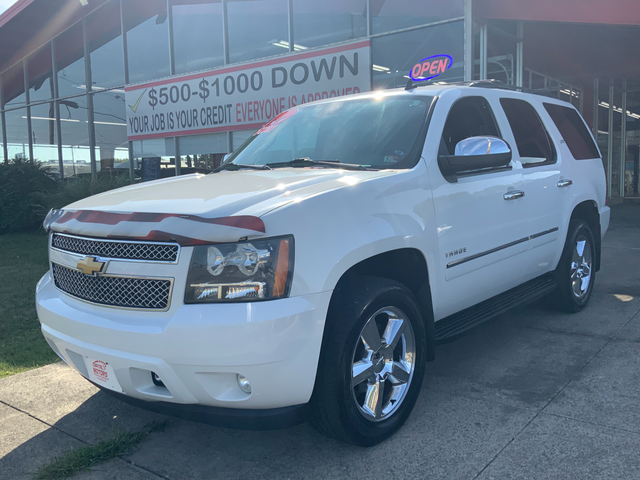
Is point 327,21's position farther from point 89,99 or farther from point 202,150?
point 89,99

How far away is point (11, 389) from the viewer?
3.90m

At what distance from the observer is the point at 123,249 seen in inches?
103

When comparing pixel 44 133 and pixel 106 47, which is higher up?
pixel 106 47

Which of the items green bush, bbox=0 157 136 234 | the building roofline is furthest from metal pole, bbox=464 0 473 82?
the building roofline

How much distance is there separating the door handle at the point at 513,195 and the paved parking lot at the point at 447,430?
1164mm

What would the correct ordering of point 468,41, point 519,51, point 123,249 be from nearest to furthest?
point 123,249 < point 468,41 < point 519,51

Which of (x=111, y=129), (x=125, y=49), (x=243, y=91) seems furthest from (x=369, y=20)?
(x=111, y=129)

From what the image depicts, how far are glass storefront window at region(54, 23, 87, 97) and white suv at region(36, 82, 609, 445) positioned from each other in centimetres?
1519

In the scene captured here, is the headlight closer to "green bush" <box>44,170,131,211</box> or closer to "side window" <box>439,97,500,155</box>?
"side window" <box>439,97,500,155</box>

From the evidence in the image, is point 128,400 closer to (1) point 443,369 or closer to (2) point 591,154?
(1) point 443,369

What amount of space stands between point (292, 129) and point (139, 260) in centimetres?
208

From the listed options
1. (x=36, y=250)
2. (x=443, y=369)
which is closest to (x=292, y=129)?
(x=443, y=369)

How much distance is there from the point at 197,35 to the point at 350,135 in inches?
434

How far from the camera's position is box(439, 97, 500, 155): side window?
383 centimetres
